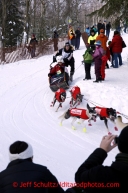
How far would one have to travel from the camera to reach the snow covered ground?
506cm

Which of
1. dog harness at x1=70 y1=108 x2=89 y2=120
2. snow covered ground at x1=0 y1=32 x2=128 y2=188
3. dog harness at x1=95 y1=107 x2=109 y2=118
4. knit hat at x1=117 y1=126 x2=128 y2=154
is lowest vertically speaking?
snow covered ground at x1=0 y1=32 x2=128 y2=188

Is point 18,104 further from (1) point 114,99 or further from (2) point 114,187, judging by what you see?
(2) point 114,187

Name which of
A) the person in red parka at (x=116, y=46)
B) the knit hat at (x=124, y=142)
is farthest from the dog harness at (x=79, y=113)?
the person in red parka at (x=116, y=46)

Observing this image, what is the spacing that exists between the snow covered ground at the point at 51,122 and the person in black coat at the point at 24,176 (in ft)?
6.75

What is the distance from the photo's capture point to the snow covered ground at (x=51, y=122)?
5.06 metres

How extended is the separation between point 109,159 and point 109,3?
294 inches

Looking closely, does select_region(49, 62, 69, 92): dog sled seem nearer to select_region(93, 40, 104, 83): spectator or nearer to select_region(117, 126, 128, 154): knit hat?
select_region(93, 40, 104, 83): spectator

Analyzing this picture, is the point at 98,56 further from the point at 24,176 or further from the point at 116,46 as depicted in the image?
the point at 24,176

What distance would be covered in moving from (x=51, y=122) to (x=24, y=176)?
4.74 m

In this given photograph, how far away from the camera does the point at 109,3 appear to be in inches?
414

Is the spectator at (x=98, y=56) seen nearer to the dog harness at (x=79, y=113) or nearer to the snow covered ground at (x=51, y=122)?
the snow covered ground at (x=51, y=122)

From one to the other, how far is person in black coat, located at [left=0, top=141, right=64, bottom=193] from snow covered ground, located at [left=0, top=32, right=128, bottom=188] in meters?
2.06

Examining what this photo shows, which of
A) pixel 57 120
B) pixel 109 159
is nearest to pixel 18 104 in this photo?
pixel 57 120

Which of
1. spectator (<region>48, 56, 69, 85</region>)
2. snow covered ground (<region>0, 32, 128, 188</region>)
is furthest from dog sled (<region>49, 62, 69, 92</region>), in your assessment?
snow covered ground (<region>0, 32, 128, 188</region>)
